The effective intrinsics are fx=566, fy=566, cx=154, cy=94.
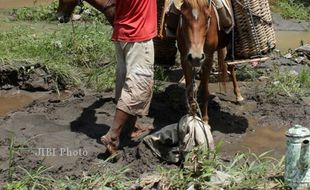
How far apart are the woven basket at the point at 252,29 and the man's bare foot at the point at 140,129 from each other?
145 centimetres

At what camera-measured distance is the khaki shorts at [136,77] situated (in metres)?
5.28

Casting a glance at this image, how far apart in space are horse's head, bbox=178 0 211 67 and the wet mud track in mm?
1054

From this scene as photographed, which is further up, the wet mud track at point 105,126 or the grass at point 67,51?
the grass at point 67,51

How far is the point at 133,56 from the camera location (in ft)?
17.4

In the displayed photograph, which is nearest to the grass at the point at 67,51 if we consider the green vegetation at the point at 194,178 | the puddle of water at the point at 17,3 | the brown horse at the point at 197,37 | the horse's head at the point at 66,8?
the horse's head at the point at 66,8

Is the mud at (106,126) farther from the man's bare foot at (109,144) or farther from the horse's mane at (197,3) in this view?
the horse's mane at (197,3)

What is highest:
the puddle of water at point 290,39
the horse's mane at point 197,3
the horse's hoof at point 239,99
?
the horse's mane at point 197,3

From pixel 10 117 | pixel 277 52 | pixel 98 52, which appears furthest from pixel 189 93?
pixel 277 52

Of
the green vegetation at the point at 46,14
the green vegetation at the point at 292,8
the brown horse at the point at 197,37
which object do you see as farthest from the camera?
the green vegetation at the point at 292,8

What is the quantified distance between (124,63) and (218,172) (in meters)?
1.71

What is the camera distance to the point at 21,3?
14.6 metres

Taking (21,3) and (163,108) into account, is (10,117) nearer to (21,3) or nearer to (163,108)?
(163,108)

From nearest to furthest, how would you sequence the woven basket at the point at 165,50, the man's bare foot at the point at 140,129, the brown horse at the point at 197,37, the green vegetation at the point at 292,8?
the brown horse at the point at 197,37, the man's bare foot at the point at 140,129, the woven basket at the point at 165,50, the green vegetation at the point at 292,8

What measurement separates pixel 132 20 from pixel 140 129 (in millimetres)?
1328
